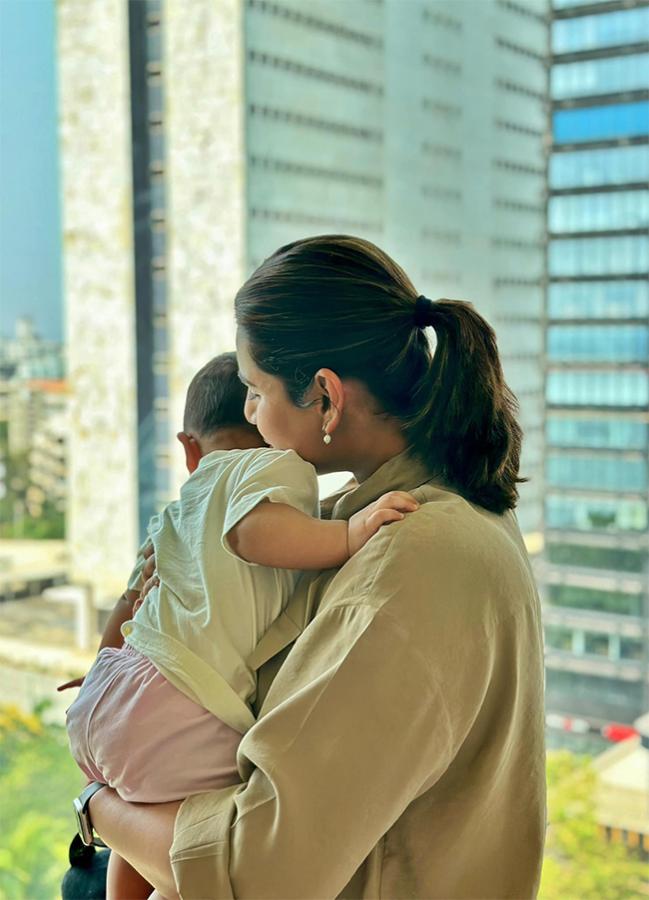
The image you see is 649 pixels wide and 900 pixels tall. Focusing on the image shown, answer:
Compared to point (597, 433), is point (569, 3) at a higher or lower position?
higher

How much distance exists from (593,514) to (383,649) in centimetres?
225

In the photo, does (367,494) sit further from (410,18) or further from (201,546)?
(410,18)

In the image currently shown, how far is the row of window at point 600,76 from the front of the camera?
2951 millimetres

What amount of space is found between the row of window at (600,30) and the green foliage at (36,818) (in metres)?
2.54

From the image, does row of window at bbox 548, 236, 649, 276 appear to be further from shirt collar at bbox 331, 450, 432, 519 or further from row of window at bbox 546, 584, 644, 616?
shirt collar at bbox 331, 450, 432, 519

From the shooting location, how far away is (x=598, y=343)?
3082 mm

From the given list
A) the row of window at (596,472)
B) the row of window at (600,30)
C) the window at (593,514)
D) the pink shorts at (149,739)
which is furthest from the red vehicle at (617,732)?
the pink shorts at (149,739)

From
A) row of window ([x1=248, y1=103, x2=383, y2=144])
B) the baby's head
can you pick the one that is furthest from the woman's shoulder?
row of window ([x1=248, y1=103, x2=383, y2=144])

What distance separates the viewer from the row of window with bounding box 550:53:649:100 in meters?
2.95

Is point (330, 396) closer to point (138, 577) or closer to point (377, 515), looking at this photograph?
point (377, 515)

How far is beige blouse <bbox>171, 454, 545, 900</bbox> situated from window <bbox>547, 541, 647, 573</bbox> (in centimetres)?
207

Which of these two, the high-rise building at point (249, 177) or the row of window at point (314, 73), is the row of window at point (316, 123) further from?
the row of window at point (314, 73)

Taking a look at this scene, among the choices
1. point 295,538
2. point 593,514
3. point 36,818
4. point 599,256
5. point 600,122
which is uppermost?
point 600,122

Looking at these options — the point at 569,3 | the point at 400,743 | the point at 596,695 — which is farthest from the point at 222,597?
the point at 569,3
